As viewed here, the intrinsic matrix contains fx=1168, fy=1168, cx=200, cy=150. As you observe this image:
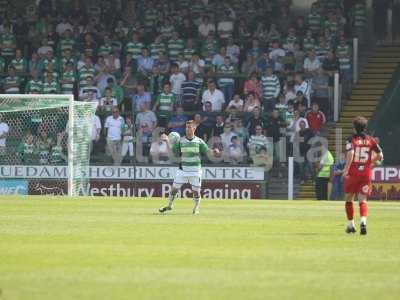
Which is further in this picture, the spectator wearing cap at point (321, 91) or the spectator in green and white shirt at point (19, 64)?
the spectator in green and white shirt at point (19, 64)

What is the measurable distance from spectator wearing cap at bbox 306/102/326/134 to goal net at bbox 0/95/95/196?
22.2 ft

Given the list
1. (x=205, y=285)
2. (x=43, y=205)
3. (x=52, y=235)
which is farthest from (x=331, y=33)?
(x=205, y=285)

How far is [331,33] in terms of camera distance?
39594mm

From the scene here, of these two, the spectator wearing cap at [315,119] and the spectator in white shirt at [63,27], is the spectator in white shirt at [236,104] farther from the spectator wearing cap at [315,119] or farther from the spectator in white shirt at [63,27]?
the spectator in white shirt at [63,27]

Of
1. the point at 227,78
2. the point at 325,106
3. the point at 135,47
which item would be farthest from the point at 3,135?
the point at 325,106

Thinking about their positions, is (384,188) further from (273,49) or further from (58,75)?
(58,75)

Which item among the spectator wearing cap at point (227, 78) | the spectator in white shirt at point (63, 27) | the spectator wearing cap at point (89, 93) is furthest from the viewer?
the spectator in white shirt at point (63, 27)

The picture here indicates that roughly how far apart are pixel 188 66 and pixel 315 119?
16.3 feet

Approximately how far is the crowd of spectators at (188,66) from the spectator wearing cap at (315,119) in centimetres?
4

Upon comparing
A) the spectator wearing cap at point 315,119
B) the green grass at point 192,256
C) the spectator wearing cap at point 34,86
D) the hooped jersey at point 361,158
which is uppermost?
the spectator wearing cap at point 34,86

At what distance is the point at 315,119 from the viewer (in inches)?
1441

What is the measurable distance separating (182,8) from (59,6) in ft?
15.4

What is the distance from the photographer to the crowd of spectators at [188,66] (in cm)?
3666

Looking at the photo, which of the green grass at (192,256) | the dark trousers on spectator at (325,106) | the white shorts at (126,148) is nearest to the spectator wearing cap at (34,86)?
the white shorts at (126,148)
